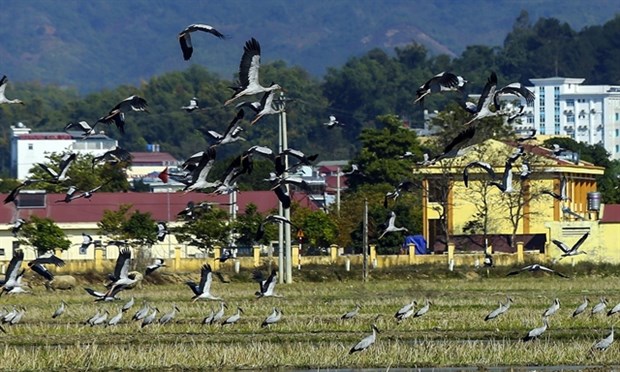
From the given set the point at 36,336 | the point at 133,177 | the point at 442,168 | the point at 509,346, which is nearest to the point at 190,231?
the point at 442,168

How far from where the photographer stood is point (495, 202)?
8706 centimetres

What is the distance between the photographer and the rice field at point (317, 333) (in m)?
32.6

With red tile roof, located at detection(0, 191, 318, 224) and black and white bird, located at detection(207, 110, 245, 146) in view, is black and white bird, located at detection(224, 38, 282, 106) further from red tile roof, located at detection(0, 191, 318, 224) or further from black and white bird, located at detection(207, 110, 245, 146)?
red tile roof, located at detection(0, 191, 318, 224)

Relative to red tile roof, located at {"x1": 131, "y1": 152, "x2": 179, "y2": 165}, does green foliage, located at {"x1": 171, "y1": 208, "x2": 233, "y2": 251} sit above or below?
below

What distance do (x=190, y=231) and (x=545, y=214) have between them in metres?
16.8

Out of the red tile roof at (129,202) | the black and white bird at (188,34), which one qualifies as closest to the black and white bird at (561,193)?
the black and white bird at (188,34)

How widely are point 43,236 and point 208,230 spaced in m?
6.96

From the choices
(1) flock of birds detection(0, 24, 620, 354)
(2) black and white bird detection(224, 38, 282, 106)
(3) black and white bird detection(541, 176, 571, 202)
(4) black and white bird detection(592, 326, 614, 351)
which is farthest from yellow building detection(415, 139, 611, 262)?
(4) black and white bird detection(592, 326, 614, 351)

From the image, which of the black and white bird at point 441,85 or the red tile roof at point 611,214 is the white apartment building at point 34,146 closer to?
the red tile roof at point 611,214

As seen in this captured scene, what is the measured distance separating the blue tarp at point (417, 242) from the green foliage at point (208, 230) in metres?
7.64

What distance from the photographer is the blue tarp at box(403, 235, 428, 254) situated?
266ft

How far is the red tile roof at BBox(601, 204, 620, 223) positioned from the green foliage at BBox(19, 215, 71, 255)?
22716mm

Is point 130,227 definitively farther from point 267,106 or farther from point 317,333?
point 267,106

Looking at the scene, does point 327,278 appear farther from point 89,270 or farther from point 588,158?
point 588,158
